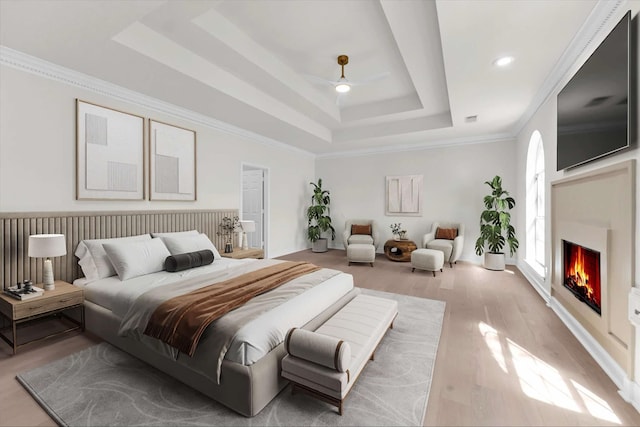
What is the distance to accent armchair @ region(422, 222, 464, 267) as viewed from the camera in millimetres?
5746

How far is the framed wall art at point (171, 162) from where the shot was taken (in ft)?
13.3

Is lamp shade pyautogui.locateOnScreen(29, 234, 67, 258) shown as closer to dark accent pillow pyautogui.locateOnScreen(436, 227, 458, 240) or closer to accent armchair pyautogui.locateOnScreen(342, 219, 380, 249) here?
accent armchair pyautogui.locateOnScreen(342, 219, 380, 249)

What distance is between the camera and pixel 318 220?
297 inches

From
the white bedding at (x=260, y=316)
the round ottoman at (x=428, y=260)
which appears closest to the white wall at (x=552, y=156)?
the round ottoman at (x=428, y=260)

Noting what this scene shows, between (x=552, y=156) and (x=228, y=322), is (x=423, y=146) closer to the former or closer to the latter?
(x=552, y=156)

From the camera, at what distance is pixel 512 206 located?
554 centimetres

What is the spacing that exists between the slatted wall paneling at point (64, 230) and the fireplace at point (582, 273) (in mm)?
5012

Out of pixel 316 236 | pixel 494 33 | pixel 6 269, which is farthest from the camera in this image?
pixel 316 236

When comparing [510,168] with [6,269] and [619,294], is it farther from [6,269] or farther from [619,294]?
[6,269]

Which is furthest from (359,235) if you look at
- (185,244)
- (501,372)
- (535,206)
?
(501,372)

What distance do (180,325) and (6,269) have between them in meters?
2.28

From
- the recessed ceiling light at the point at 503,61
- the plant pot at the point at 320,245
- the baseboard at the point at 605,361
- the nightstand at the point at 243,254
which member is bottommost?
the baseboard at the point at 605,361

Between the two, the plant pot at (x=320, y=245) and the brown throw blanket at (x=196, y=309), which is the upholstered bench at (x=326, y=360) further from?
the plant pot at (x=320, y=245)

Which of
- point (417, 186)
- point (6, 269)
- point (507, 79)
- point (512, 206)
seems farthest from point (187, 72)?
point (512, 206)
